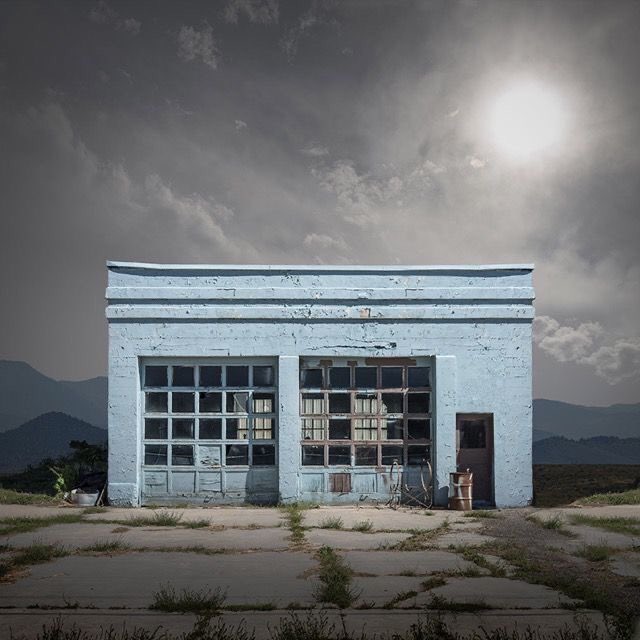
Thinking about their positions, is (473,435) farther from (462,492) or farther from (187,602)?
(187,602)

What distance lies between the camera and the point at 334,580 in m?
8.41

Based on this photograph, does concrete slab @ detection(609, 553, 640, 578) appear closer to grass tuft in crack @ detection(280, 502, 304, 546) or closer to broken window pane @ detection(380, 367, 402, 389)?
grass tuft in crack @ detection(280, 502, 304, 546)

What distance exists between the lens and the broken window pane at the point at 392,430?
646 inches

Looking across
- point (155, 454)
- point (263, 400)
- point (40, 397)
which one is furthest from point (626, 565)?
point (40, 397)

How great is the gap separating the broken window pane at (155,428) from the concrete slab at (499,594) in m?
9.10

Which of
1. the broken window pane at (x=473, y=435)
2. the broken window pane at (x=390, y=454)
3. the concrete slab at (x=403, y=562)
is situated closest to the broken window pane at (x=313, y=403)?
the broken window pane at (x=390, y=454)

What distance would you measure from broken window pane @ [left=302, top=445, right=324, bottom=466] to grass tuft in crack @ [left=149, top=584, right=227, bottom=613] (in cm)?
864

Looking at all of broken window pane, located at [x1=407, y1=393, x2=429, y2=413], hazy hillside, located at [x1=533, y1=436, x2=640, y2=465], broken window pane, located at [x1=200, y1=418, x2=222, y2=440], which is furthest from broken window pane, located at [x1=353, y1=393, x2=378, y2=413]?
hazy hillside, located at [x1=533, y1=436, x2=640, y2=465]

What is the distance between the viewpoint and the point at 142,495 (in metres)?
16.3

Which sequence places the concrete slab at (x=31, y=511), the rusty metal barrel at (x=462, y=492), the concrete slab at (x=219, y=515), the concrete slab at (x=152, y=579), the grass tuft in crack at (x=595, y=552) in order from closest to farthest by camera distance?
the concrete slab at (x=152, y=579) → the grass tuft in crack at (x=595, y=552) → the concrete slab at (x=219, y=515) → the concrete slab at (x=31, y=511) → the rusty metal barrel at (x=462, y=492)

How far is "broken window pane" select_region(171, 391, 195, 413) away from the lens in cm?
1650

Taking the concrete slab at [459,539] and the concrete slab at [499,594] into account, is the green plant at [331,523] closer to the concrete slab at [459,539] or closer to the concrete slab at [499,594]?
the concrete slab at [459,539]

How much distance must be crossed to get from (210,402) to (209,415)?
0.90 ft

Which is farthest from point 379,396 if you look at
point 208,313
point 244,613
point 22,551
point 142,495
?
point 244,613
